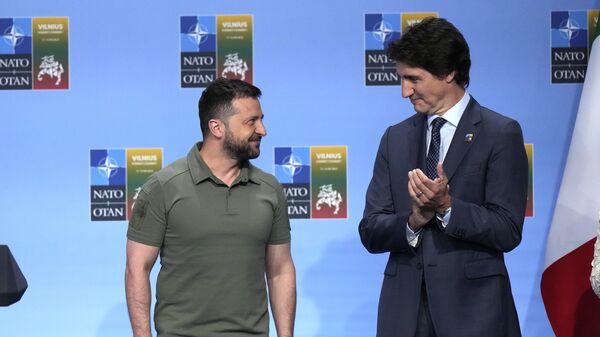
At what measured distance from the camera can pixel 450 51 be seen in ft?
8.12

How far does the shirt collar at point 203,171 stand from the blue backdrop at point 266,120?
0.99 m

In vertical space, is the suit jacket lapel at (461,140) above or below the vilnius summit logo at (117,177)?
above

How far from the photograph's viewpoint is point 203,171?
105 inches

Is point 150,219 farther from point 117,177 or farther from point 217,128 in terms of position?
point 117,177

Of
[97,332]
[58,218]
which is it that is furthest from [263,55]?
[97,332]

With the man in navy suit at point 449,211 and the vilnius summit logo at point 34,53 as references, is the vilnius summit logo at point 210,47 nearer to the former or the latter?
the vilnius summit logo at point 34,53

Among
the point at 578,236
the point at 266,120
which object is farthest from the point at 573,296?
the point at 266,120

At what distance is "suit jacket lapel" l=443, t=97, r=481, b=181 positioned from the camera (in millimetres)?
2449

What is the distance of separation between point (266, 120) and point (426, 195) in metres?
1.52

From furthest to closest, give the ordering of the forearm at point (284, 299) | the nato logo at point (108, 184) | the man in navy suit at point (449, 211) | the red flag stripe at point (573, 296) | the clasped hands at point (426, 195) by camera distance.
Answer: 1. the nato logo at point (108, 184)
2. the red flag stripe at point (573, 296)
3. the forearm at point (284, 299)
4. the man in navy suit at point (449, 211)
5. the clasped hands at point (426, 195)

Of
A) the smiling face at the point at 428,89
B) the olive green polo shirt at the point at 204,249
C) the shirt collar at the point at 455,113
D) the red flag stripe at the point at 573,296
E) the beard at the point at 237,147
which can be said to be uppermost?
the smiling face at the point at 428,89

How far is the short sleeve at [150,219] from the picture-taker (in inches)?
103

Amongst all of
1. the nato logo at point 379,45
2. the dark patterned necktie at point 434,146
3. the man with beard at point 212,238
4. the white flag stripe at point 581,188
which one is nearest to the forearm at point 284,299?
the man with beard at point 212,238

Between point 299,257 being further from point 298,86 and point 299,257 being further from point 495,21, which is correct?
point 495,21
